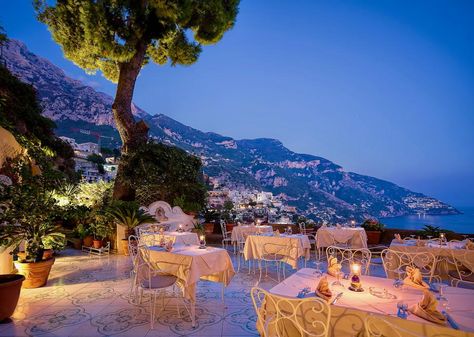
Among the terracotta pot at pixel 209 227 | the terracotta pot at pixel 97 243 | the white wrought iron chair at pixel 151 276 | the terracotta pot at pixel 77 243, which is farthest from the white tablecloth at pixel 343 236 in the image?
the terracotta pot at pixel 77 243

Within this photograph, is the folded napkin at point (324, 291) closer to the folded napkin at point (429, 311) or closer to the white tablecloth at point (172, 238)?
the folded napkin at point (429, 311)

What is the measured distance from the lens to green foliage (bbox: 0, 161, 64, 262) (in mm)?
4246

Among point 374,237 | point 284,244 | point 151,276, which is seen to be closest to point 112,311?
point 151,276

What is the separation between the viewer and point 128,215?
25.5 ft

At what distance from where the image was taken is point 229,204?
10.3 m

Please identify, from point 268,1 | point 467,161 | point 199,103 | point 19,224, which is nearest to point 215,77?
point 199,103

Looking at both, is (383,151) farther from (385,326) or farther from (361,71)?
(385,326)

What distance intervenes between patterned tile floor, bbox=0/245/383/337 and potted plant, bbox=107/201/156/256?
2.00 metres

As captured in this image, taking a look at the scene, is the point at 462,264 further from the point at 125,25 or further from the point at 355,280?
the point at 125,25

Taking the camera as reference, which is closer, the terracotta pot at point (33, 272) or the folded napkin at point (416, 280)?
the folded napkin at point (416, 280)

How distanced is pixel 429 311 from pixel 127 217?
7.21 meters

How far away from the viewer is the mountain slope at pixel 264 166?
1461cm

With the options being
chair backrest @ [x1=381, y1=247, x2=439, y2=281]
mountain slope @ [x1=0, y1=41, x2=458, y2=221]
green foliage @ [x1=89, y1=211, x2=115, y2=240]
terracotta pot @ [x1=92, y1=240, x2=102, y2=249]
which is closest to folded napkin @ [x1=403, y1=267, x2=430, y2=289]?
chair backrest @ [x1=381, y1=247, x2=439, y2=281]

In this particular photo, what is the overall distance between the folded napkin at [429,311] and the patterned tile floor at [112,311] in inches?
79.1
